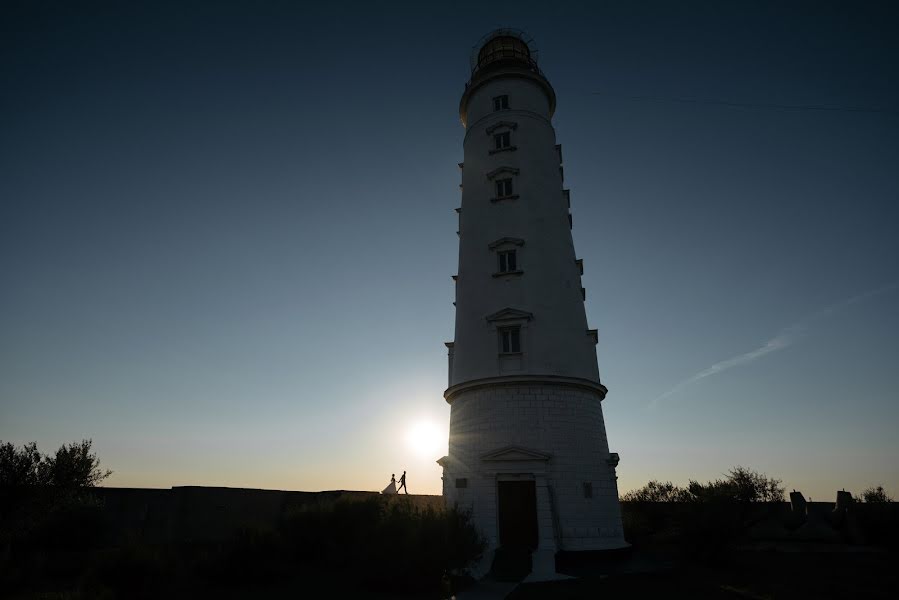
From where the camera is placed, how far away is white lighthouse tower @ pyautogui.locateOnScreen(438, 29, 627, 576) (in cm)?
1784

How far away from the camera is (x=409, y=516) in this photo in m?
15.4

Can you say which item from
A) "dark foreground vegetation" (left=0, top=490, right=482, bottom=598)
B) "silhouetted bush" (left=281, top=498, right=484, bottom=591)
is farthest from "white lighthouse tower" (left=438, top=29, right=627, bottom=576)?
"dark foreground vegetation" (left=0, top=490, right=482, bottom=598)

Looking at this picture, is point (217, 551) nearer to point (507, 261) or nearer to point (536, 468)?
point (536, 468)

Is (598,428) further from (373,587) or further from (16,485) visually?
(16,485)

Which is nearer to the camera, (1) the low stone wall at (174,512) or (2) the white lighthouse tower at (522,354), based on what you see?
(2) the white lighthouse tower at (522,354)

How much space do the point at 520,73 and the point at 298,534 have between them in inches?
911

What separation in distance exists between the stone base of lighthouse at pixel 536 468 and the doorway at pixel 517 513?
33 mm

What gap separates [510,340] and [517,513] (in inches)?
257

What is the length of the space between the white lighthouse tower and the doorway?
4 cm

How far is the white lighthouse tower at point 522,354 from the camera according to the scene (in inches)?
703

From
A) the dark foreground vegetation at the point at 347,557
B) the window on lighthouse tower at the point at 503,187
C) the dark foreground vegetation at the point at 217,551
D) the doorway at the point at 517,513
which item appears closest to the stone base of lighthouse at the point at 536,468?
the doorway at the point at 517,513

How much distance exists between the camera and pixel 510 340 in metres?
20.1

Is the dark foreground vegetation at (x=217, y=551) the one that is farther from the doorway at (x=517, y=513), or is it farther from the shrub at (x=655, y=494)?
the shrub at (x=655, y=494)

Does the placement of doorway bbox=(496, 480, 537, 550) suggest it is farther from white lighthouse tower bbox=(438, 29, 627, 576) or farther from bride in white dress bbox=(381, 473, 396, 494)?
bride in white dress bbox=(381, 473, 396, 494)
